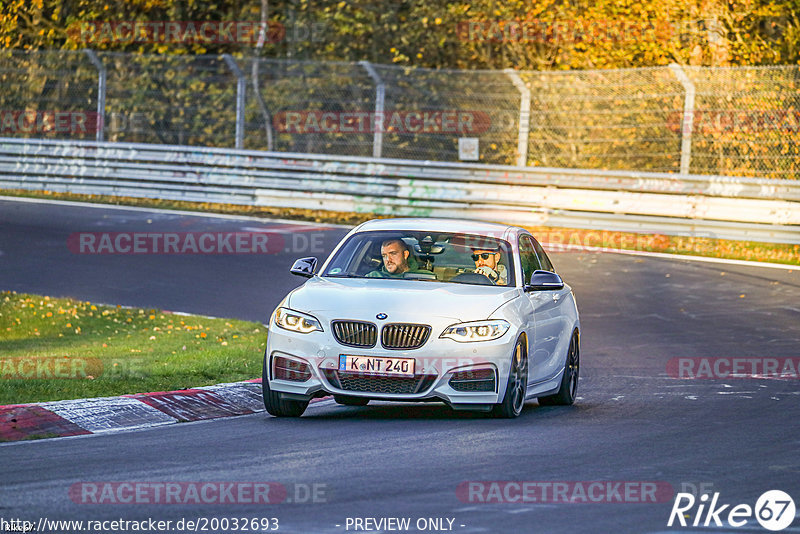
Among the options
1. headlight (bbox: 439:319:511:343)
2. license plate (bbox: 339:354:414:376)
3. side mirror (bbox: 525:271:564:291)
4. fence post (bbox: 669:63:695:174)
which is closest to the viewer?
license plate (bbox: 339:354:414:376)

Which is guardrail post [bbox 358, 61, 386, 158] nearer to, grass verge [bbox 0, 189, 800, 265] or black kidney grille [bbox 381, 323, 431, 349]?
grass verge [bbox 0, 189, 800, 265]

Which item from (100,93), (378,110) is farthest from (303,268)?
(100,93)

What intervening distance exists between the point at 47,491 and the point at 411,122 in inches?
843

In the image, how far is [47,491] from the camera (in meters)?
7.21

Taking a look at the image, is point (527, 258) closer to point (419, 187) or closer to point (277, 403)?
point (277, 403)

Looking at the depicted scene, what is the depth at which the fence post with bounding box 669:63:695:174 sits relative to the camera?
23.7 metres

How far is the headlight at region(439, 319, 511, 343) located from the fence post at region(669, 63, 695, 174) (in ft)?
46.4

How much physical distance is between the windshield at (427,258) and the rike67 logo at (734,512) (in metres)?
3.98

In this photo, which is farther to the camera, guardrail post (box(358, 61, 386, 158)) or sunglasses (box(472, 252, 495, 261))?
guardrail post (box(358, 61, 386, 158))

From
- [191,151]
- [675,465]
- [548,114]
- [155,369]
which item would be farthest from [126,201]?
[675,465]

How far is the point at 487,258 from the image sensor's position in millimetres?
11344

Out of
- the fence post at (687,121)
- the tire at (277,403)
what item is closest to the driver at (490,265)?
the tire at (277,403)

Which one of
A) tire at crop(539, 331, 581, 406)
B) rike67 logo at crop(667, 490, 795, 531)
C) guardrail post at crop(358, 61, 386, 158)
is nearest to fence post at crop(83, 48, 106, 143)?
guardrail post at crop(358, 61, 386, 158)

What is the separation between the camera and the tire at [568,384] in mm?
11596
